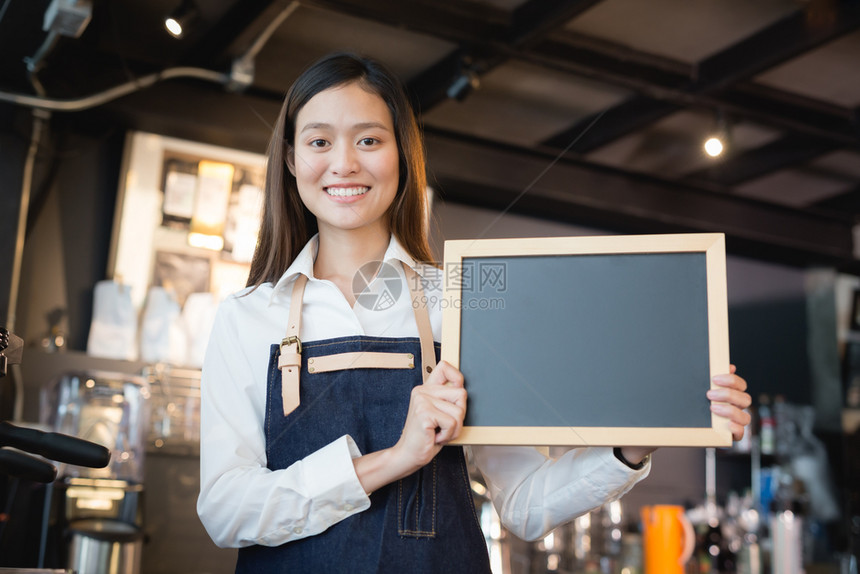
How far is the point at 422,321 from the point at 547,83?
7.30 ft

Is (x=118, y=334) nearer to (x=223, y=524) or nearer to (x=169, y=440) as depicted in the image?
(x=169, y=440)

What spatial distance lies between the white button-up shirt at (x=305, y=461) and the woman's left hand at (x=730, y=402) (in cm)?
16

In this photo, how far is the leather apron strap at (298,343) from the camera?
1343 mm

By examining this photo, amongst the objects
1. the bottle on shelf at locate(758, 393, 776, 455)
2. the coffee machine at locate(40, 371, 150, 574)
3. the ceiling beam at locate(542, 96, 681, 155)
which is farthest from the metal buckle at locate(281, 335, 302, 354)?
the bottle on shelf at locate(758, 393, 776, 455)

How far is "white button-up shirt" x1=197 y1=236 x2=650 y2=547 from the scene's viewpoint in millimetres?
1234

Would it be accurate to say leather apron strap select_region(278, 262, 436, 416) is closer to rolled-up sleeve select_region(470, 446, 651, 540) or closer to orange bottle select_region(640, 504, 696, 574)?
rolled-up sleeve select_region(470, 446, 651, 540)

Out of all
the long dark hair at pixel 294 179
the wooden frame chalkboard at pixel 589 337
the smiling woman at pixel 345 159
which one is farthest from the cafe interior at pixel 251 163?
the wooden frame chalkboard at pixel 589 337

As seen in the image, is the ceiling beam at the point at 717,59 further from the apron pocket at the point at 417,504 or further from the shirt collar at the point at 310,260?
the apron pocket at the point at 417,504

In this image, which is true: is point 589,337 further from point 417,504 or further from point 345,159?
point 345,159

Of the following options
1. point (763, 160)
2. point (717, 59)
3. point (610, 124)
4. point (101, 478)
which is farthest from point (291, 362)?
point (763, 160)

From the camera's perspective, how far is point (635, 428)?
1.22 meters

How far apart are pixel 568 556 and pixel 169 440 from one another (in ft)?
5.91

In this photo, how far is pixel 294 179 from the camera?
5.02 ft

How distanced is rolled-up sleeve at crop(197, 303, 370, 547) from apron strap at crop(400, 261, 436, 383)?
20 cm
